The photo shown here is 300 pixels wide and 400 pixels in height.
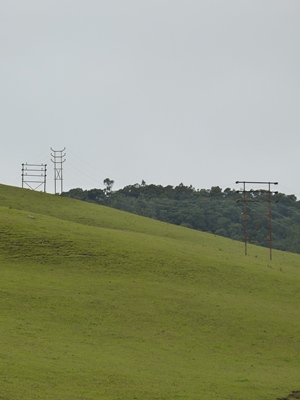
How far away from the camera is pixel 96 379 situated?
3244cm

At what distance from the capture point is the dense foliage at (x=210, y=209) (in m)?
146

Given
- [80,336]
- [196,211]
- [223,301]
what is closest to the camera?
[80,336]

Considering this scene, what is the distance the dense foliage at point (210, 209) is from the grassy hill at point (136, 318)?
68797 millimetres

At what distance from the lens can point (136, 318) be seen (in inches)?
1827

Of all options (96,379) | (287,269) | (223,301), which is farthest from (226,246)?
(96,379)

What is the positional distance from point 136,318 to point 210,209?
368 feet

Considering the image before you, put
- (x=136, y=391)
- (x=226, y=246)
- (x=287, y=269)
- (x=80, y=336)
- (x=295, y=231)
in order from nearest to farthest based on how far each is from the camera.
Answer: (x=136, y=391), (x=80, y=336), (x=287, y=269), (x=226, y=246), (x=295, y=231)

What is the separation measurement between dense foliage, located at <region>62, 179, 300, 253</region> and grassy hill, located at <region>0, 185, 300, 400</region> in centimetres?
6880

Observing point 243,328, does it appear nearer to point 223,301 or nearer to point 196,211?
point 223,301

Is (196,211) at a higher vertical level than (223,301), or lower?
higher

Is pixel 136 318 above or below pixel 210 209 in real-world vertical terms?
below

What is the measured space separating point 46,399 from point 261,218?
12719 centimetres

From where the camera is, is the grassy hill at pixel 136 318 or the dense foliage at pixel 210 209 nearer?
the grassy hill at pixel 136 318

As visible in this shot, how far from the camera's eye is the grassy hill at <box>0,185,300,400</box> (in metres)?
33.0
